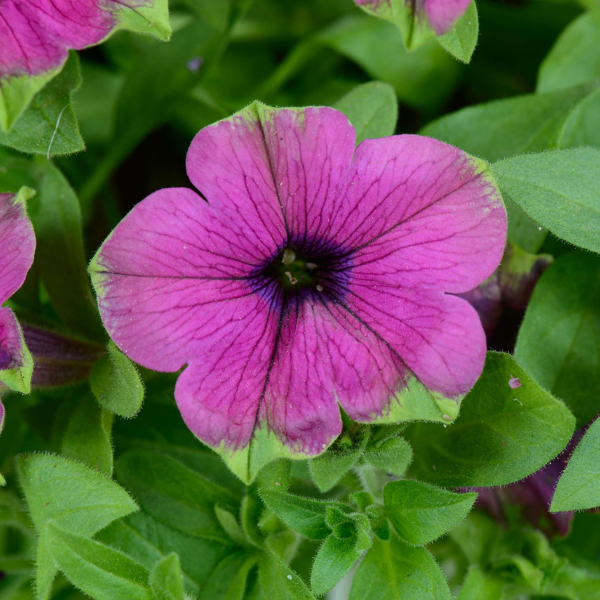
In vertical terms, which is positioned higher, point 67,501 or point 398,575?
point 67,501

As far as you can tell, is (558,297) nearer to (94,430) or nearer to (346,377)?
(346,377)

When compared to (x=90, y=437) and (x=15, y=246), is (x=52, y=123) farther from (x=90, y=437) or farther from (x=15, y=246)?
(x=90, y=437)

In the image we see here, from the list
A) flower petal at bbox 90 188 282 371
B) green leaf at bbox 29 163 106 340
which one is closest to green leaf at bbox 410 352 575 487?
flower petal at bbox 90 188 282 371

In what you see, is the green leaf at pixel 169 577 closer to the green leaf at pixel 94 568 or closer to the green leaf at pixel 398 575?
the green leaf at pixel 94 568

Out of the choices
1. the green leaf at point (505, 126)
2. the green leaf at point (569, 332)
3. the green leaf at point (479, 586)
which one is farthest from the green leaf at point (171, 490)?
the green leaf at point (505, 126)

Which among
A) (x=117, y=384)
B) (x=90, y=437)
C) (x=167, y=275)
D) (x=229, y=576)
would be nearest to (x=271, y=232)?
(x=167, y=275)

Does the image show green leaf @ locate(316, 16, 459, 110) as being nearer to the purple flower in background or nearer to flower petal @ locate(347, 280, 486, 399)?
the purple flower in background
